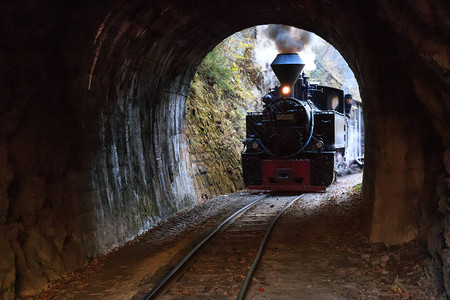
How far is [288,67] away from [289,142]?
2489 millimetres

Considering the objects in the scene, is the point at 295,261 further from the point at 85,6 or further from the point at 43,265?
the point at 85,6

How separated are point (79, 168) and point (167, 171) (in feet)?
14.2

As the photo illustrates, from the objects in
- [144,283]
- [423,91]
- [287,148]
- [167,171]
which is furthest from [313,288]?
[287,148]

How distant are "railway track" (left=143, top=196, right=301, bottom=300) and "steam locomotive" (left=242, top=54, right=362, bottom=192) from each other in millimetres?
3746

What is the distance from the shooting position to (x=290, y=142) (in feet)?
47.2

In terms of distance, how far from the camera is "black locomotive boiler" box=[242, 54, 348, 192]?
13961 millimetres

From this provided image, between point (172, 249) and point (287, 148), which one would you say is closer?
point (172, 249)

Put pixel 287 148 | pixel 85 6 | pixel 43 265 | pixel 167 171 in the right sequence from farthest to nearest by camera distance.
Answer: pixel 287 148 < pixel 167 171 < pixel 85 6 < pixel 43 265

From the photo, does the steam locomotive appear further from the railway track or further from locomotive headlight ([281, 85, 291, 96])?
the railway track

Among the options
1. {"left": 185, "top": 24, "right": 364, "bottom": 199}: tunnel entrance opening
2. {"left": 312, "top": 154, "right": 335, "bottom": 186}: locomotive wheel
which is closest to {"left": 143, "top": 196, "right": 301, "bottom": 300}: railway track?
{"left": 312, "top": 154, "right": 335, "bottom": 186}: locomotive wheel

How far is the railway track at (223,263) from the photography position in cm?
586

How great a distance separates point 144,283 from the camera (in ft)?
20.4

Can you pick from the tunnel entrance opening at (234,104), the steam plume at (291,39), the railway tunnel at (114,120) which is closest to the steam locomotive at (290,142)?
the tunnel entrance opening at (234,104)

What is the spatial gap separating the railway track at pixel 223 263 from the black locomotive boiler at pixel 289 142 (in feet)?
12.3
